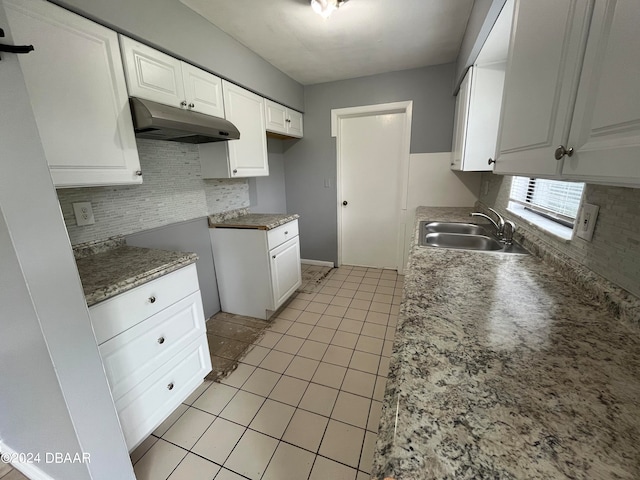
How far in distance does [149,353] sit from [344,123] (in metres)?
→ 2.96

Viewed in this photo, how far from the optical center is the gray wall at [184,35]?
1.20m

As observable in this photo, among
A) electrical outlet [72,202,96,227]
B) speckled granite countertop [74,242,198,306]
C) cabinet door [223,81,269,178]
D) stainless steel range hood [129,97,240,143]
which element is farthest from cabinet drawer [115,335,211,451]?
cabinet door [223,81,269,178]

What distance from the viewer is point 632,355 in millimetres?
620

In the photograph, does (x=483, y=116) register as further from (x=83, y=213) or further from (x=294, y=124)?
(x=83, y=213)

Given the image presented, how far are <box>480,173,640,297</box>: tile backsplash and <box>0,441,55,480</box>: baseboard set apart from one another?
2283 millimetres

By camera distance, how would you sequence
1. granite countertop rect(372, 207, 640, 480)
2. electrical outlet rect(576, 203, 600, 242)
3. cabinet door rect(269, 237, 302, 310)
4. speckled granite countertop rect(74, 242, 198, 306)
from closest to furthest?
granite countertop rect(372, 207, 640, 480) < electrical outlet rect(576, 203, 600, 242) < speckled granite countertop rect(74, 242, 198, 306) < cabinet door rect(269, 237, 302, 310)

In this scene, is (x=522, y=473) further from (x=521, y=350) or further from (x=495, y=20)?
(x=495, y=20)

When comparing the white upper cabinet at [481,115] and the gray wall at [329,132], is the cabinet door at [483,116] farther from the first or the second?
the gray wall at [329,132]

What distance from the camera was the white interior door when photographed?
3.04 metres

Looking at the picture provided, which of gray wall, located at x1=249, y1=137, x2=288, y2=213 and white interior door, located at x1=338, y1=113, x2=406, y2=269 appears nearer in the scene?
gray wall, located at x1=249, y1=137, x2=288, y2=213

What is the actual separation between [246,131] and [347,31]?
1068mm

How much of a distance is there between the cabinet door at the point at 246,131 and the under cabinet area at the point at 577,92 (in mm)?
1777

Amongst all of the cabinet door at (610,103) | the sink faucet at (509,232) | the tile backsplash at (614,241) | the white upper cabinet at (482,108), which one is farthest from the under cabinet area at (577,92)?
the white upper cabinet at (482,108)

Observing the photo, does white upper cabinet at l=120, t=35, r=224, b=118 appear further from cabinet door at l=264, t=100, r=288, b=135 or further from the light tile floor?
the light tile floor
